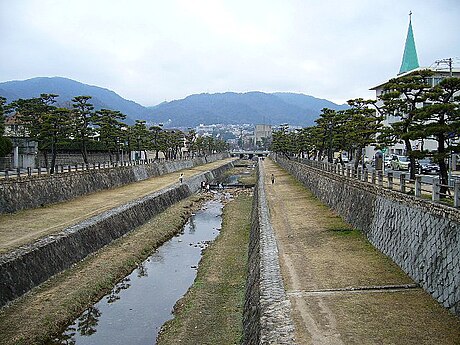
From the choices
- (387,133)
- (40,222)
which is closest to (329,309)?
(387,133)

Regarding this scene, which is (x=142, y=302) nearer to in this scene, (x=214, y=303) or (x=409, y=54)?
(x=214, y=303)

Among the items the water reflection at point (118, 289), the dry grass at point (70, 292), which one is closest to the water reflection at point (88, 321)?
the dry grass at point (70, 292)

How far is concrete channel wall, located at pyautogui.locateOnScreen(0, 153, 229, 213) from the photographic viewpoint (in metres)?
26.8

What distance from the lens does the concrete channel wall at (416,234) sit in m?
10.6

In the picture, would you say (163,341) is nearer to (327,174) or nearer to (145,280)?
(145,280)

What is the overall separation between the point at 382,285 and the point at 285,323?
4.18 m

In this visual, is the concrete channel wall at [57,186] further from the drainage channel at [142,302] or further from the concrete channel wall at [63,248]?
the drainage channel at [142,302]

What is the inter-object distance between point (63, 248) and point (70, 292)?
365 cm

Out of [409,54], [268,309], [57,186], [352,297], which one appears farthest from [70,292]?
[409,54]

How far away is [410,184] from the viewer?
1991 centimetres

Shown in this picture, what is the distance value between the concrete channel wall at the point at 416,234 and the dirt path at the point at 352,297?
→ 33cm

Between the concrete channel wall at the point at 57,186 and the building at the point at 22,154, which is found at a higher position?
the building at the point at 22,154

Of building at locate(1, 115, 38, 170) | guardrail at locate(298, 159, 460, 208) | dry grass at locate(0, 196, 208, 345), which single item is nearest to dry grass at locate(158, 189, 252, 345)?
dry grass at locate(0, 196, 208, 345)

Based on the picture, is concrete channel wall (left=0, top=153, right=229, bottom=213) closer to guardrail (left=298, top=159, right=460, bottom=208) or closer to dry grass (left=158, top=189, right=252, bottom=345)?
dry grass (left=158, top=189, right=252, bottom=345)
